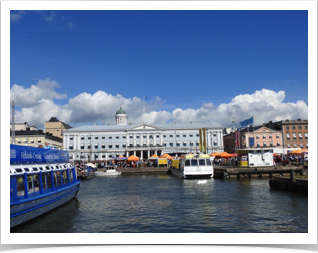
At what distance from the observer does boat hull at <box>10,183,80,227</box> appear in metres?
16.2

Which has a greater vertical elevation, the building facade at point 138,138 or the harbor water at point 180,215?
the building facade at point 138,138

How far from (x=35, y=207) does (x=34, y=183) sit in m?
1.61

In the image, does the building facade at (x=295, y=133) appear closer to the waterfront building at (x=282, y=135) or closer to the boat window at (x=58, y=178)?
the waterfront building at (x=282, y=135)

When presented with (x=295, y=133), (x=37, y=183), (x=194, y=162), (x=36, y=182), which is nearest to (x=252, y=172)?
(x=194, y=162)

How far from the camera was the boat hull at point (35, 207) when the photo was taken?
1616 cm

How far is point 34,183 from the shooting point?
19.2 meters

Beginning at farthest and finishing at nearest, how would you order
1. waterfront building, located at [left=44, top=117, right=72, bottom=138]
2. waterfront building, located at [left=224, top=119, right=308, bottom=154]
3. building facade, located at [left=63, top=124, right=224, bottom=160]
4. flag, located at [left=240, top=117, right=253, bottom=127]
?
waterfront building, located at [left=44, top=117, right=72, bottom=138], building facade, located at [left=63, top=124, right=224, bottom=160], waterfront building, located at [left=224, top=119, right=308, bottom=154], flag, located at [left=240, top=117, right=253, bottom=127]

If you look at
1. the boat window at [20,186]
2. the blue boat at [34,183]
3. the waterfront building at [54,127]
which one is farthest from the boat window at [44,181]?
the waterfront building at [54,127]

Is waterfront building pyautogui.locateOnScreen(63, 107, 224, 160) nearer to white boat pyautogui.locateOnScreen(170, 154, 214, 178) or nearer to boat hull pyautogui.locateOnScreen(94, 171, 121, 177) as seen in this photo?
boat hull pyautogui.locateOnScreen(94, 171, 121, 177)

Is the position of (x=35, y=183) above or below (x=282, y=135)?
below

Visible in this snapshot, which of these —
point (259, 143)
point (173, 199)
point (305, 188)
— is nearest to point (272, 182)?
point (305, 188)

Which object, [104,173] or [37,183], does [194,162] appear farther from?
[37,183]

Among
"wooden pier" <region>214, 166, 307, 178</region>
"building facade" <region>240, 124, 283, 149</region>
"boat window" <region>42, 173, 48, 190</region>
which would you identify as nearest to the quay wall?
"wooden pier" <region>214, 166, 307, 178</region>

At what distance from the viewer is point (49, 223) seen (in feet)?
61.3
